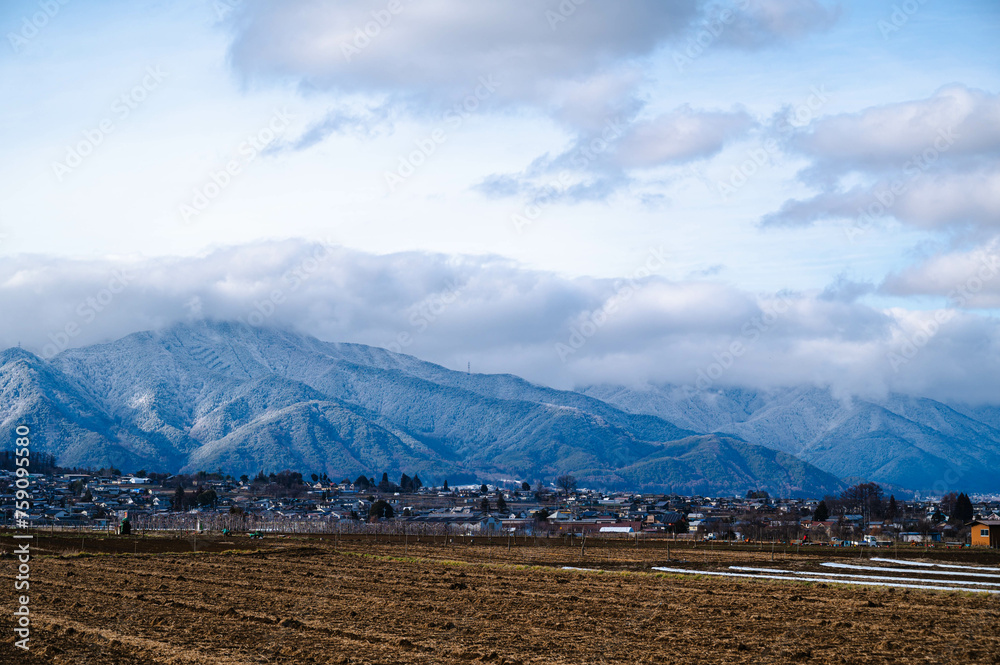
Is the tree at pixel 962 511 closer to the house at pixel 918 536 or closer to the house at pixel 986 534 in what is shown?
the house at pixel 918 536

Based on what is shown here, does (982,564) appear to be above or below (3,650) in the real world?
below

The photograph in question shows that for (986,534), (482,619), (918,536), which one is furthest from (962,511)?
(482,619)

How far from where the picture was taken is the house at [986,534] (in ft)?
347

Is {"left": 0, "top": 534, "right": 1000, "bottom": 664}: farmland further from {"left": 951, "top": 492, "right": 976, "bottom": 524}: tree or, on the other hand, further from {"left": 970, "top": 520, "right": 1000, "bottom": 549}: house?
{"left": 951, "top": 492, "right": 976, "bottom": 524}: tree

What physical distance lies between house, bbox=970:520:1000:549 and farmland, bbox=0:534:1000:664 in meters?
71.9

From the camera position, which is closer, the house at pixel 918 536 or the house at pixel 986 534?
the house at pixel 986 534

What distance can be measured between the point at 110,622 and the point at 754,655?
20494 millimetres

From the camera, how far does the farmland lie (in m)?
25.4

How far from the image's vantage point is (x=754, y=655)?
2553cm

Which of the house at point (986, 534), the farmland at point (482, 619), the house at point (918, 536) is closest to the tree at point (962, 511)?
the house at point (918, 536)

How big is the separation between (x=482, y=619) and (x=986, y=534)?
98291mm

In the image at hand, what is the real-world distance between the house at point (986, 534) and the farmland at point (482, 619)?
71.9m

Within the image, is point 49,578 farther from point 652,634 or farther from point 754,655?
point 754,655

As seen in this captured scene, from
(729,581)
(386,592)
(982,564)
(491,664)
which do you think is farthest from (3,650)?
(982,564)
